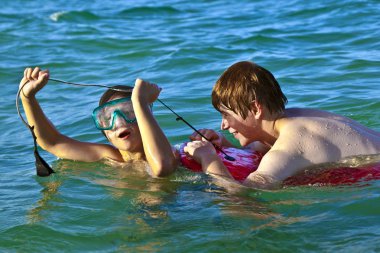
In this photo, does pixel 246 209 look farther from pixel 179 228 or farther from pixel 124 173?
pixel 124 173

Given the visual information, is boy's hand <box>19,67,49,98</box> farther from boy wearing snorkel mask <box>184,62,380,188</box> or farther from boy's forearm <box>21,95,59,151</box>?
boy wearing snorkel mask <box>184,62,380,188</box>

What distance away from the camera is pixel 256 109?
5.21m

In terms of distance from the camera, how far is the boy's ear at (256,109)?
5.19 meters

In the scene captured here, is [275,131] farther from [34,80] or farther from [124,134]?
[34,80]

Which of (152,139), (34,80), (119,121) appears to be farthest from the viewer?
(119,121)

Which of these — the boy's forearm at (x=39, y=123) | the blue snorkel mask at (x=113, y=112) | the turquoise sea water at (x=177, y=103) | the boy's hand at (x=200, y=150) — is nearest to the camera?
the turquoise sea water at (x=177, y=103)

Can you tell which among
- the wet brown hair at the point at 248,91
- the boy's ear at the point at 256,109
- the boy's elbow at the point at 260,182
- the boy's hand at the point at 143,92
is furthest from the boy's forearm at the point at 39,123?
the boy's elbow at the point at 260,182

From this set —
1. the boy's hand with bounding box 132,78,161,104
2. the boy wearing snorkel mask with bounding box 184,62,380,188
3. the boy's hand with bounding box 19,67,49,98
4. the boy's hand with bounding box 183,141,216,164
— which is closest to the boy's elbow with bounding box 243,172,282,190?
the boy wearing snorkel mask with bounding box 184,62,380,188

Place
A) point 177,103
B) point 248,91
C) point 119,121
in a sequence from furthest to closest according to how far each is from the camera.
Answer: point 177,103 < point 119,121 < point 248,91

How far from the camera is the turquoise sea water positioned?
15.1ft

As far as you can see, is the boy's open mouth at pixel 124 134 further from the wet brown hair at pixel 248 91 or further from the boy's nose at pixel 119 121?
the wet brown hair at pixel 248 91

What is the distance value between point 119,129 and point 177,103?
2.68 metres

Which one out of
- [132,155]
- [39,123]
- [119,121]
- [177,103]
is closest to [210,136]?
[132,155]

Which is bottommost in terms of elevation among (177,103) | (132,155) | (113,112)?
(132,155)
